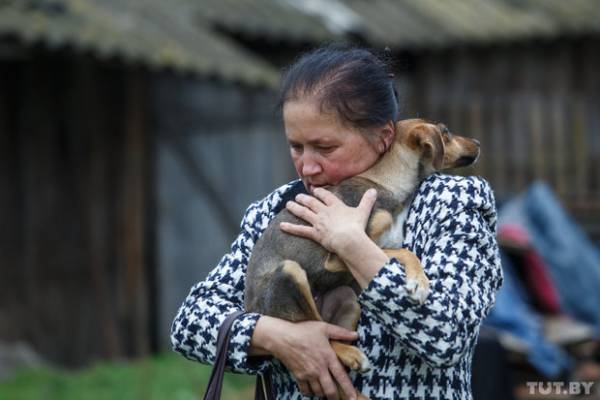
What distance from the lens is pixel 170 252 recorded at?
10.5 m

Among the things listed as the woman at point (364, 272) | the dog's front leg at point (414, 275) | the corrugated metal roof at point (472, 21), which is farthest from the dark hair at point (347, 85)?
the corrugated metal roof at point (472, 21)

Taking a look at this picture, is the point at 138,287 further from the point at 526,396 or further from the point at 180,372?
the point at 526,396

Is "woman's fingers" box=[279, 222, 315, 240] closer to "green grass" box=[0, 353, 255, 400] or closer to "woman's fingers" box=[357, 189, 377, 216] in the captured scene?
"woman's fingers" box=[357, 189, 377, 216]

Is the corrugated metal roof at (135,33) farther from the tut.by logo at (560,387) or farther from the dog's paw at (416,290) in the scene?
the dog's paw at (416,290)

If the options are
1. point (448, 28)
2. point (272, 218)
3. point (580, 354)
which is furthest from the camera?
point (448, 28)

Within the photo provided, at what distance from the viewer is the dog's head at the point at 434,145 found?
3.34 metres

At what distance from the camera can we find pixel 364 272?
2.80 m

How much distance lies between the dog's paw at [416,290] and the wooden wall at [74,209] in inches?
285

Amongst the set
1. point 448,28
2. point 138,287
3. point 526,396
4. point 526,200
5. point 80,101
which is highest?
point 448,28

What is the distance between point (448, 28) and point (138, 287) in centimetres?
568

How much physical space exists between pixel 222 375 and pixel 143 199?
7.52 meters

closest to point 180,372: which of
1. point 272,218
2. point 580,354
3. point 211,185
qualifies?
point 211,185

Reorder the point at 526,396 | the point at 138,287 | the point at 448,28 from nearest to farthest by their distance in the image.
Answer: the point at 526,396 → the point at 138,287 → the point at 448,28

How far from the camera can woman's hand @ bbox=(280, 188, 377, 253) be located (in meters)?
2.88
